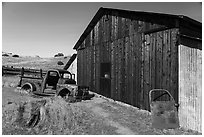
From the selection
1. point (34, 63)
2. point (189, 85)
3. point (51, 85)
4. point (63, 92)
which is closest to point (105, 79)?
point (63, 92)

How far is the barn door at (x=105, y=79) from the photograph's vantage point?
11632 mm

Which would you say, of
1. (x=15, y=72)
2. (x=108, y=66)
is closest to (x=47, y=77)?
(x=108, y=66)

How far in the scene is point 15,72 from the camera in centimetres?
2100

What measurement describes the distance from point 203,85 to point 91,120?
481cm

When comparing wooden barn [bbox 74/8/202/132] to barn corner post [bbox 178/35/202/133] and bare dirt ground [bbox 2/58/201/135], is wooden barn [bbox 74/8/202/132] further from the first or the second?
bare dirt ground [bbox 2/58/201/135]

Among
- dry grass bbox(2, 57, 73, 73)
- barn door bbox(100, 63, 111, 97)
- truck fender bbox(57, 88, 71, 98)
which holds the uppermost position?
dry grass bbox(2, 57, 73, 73)

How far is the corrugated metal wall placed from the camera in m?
6.17

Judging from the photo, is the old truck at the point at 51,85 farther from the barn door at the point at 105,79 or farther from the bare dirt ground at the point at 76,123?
the bare dirt ground at the point at 76,123

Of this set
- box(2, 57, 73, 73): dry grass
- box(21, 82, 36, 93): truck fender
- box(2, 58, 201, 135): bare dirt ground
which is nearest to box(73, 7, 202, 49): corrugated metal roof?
box(2, 58, 201, 135): bare dirt ground

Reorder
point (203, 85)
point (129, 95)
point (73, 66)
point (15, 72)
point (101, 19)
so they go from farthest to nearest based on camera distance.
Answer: point (15, 72)
point (73, 66)
point (101, 19)
point (129, 95)
point (203, 85)

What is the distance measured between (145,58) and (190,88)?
2831 mm

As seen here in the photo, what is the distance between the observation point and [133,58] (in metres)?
9.41

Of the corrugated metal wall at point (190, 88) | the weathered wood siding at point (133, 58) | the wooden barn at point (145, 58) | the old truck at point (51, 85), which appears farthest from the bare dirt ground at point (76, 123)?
the old truck at point (51, 85)

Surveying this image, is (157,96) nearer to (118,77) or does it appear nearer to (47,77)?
(118,77)
